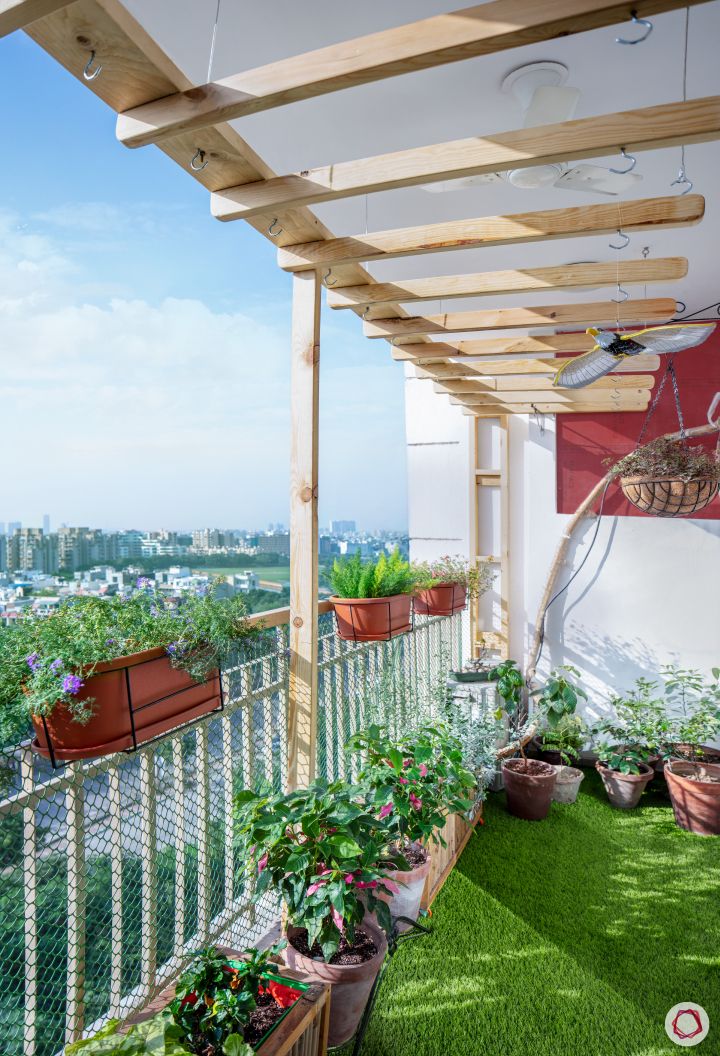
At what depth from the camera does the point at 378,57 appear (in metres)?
1.01

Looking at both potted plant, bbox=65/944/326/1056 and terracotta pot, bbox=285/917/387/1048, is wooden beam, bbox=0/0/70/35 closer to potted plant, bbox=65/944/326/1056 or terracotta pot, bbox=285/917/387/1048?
potted plant, bbox=65/944/326/1056

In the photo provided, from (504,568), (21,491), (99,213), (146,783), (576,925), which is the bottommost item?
(576,925)

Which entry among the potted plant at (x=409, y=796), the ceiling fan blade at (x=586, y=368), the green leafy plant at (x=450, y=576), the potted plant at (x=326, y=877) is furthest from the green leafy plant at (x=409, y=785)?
the ceiling fan blade at (x=586, y=368)

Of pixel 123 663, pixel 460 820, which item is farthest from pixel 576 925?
pixel 123 663

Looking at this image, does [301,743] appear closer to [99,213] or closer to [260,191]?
[260,191]

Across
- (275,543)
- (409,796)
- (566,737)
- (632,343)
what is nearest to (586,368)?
(632,343)

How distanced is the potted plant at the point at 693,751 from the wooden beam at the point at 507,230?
2.73 m

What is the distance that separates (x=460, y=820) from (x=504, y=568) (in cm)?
186

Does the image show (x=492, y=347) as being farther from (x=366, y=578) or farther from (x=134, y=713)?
(x=134, y=713)

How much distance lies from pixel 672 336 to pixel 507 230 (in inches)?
29.6

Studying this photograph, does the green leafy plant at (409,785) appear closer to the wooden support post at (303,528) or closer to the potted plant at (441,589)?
the wooden support post at (303,528)

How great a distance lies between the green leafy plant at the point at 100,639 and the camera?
4.15ft

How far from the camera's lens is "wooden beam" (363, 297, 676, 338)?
2160mm

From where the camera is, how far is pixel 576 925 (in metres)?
2.36
